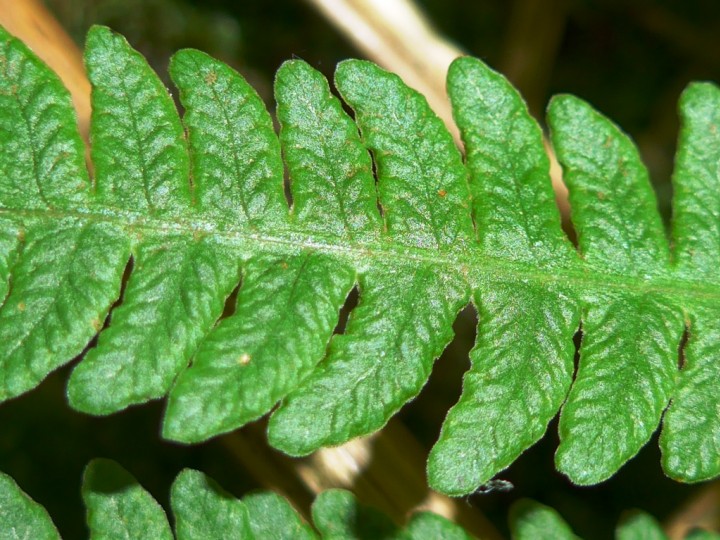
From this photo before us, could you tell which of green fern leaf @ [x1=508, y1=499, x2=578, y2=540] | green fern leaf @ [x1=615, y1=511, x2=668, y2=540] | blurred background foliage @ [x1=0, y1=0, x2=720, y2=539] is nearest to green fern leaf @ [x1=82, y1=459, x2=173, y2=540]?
blurred background foliage @ [x1=0, y1=0, x2=720, y2=539]

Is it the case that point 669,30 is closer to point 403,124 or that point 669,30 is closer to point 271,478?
point 403,124

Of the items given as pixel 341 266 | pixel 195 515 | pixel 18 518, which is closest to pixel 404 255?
pixel 341 266

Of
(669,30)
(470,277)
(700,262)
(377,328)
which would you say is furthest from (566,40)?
(377,328)

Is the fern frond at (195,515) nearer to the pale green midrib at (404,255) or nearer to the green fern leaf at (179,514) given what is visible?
the green fern leaf at (179,514)

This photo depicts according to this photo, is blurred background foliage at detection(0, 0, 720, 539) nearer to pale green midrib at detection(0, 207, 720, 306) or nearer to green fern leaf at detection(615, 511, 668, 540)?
green fern leaf at detection(615, 511, 668, 540)

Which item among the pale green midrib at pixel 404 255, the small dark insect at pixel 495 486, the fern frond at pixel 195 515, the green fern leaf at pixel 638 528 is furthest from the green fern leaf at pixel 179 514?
the green fern leaf at pixel 638 528

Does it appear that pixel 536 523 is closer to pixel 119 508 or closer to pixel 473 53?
pixel 119 508
